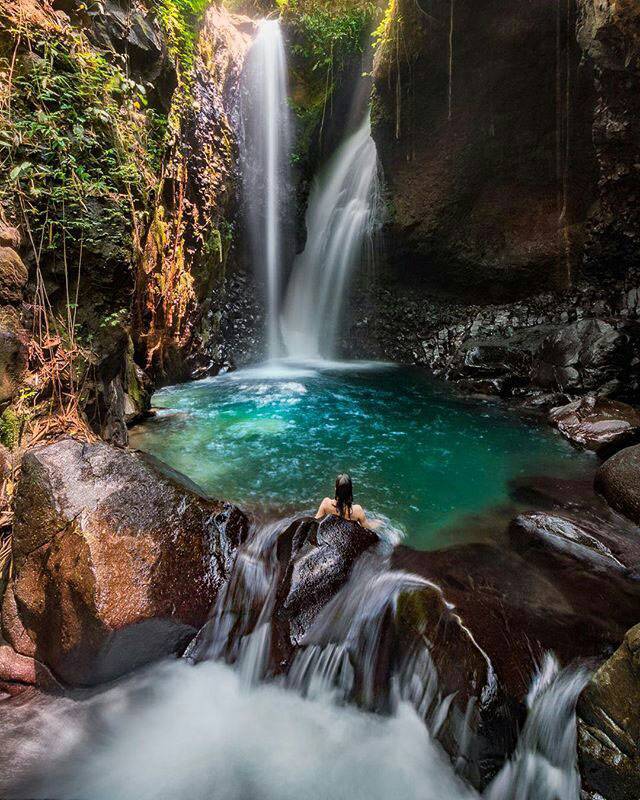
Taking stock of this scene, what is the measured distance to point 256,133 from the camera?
45.6ft

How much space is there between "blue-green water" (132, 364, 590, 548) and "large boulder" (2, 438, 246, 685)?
4.43 feet

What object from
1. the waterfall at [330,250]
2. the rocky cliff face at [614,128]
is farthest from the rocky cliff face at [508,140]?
the waterfall at [330,250]

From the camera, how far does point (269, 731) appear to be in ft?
9.12

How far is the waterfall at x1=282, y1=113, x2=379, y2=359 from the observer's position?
46.6ft

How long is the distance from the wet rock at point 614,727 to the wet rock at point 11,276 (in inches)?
199

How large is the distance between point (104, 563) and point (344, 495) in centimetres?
209

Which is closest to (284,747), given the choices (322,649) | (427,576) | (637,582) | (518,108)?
(322,649)

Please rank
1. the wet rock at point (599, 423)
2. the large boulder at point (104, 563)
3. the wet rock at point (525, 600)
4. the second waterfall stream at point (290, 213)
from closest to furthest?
the wet rock at point (525, 600)
the large boulder at point (104, 563)
the wet rock at point (599, 423)
the second waterfall stream at point (290, 213)

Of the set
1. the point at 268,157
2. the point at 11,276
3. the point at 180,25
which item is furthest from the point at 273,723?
the point at 268,157

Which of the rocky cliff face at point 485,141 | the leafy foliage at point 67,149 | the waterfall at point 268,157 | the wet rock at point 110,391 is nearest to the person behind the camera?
the leafy foliage at point 67,149

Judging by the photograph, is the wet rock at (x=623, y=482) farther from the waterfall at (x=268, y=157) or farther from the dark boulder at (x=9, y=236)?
the waterfall at (x=268, y=157)

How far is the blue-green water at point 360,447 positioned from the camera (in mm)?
5090

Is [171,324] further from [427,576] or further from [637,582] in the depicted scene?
[637,582]

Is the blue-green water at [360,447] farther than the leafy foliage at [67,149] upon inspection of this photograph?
Yes
